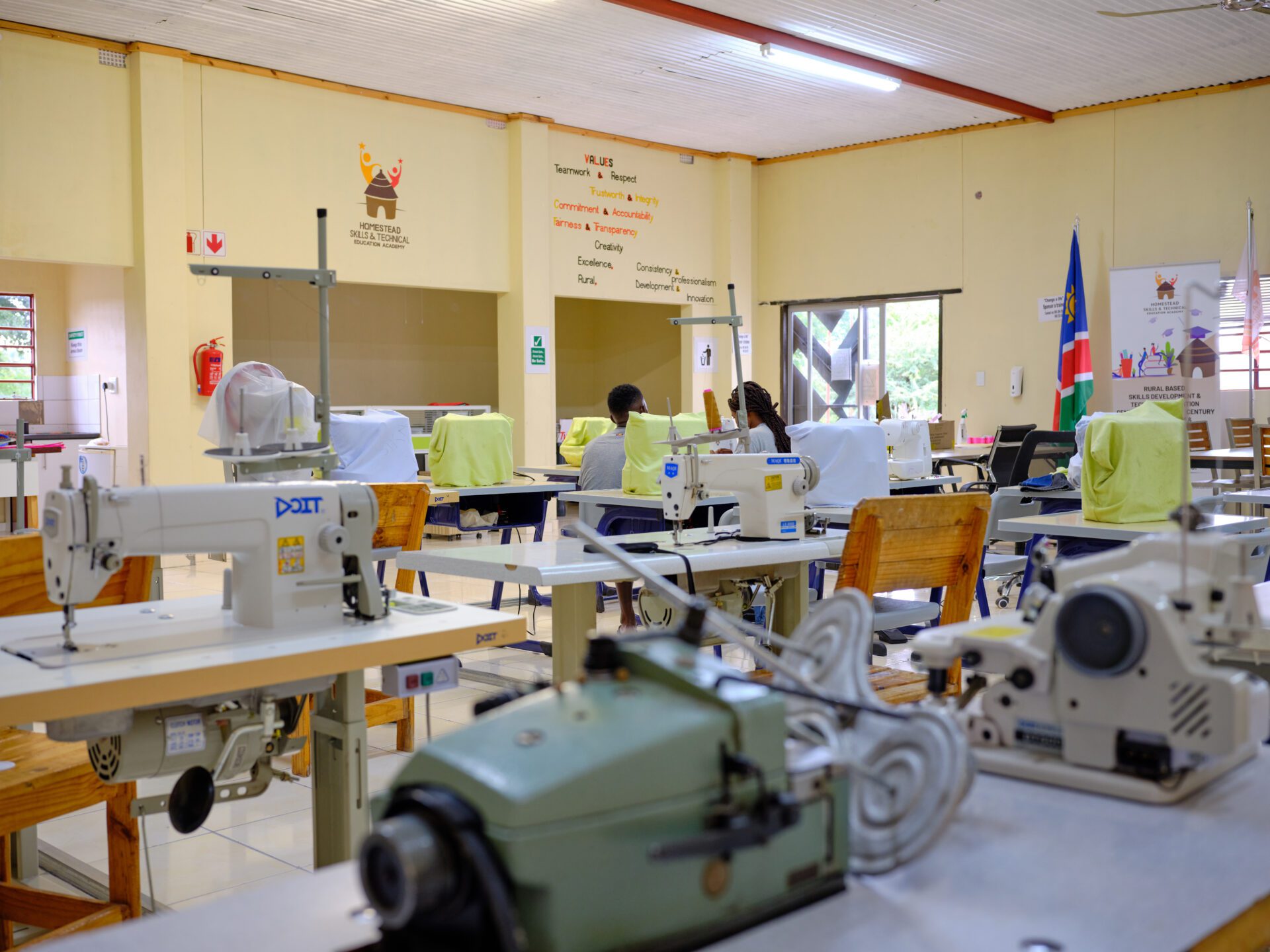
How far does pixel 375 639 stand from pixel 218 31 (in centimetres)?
691

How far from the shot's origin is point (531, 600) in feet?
20.1

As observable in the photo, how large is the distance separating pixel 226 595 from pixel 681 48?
6841 millimetres

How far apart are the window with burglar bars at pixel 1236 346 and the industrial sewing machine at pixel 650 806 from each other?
885 centimetres

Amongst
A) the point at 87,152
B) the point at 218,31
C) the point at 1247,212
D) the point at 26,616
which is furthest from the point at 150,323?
the point at 1247,212

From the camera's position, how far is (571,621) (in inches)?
117

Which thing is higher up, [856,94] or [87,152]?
[856,94]

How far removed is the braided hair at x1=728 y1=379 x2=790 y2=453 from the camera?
4.92m

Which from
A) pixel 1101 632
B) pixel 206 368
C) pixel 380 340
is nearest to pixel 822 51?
pixel 206 368

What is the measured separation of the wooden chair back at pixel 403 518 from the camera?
133 inches

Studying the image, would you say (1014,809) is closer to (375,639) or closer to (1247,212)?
(375,639)

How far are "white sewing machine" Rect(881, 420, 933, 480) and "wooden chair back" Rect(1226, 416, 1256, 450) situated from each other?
8.81ft

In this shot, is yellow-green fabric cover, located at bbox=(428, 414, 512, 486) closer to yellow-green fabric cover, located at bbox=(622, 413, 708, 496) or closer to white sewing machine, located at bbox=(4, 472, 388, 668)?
yellow-green fabric cover, located at bbox=(622, 413, 708, 496)

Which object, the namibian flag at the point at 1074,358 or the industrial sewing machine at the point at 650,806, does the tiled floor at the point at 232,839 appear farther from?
the namibian flag at the point at 1074,358

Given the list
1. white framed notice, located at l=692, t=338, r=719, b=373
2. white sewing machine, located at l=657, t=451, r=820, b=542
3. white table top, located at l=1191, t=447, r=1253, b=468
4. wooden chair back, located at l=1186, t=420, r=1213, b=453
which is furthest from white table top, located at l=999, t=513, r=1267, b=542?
white framed notice, located at l=692, t=338, r=719, b=373
